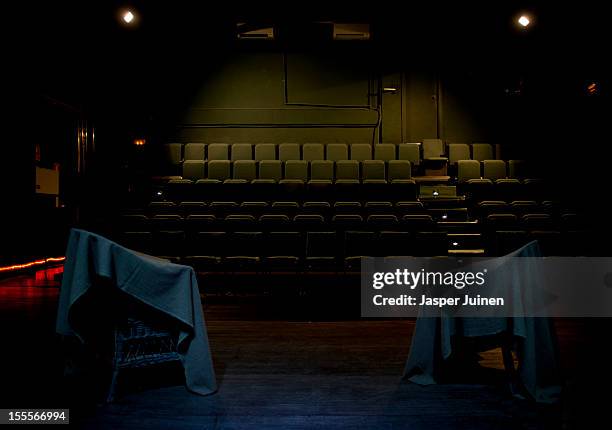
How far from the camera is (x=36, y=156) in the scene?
5.72 m

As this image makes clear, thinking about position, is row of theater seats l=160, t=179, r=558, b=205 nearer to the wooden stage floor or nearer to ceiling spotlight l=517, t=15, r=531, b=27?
ceiling spotlight l=517, t=15, r=531, b=27

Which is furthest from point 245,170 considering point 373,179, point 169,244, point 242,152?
point 169,244

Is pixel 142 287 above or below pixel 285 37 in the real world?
below

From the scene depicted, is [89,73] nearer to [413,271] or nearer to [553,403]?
[413,271]

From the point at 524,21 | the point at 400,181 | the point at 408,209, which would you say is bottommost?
the point at 408,209

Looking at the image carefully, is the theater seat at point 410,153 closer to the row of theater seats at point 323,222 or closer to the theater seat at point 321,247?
the row of theater seats at point 323,222

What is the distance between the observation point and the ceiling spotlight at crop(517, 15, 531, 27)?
6.69 m

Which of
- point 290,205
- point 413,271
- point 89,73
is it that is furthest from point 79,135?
point 413,271

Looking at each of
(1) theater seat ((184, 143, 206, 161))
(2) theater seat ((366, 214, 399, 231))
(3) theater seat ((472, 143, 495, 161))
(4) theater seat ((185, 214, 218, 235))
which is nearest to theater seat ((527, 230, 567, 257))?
(2) theater seat ((366, 214, 399, 231))

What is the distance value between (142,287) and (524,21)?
710 cm

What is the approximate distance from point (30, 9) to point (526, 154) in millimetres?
7099

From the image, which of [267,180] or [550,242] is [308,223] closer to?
[267,180]

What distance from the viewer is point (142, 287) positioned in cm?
171

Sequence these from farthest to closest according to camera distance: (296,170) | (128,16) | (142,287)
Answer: (128,16) < (296,170) < (142,287)
